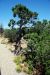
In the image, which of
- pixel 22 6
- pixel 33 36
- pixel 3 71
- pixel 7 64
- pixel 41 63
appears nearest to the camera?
pixel 41 63

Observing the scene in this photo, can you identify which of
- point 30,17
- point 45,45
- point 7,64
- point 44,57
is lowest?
point 7,64

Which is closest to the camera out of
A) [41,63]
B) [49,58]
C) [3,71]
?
[49,58]

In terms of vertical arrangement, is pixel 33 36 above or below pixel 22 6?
below

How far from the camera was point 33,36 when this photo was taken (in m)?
24.2

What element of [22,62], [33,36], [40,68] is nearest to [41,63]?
[40,68]

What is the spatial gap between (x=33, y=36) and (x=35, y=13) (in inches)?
502

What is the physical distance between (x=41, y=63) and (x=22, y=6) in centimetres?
1648

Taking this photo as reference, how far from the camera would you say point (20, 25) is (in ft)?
120

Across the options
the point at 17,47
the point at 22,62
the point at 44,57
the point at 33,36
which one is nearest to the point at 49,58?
the point at 44,57

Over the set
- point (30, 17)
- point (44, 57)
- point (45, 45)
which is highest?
point (30, 17)

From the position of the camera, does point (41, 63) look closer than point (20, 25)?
Yes

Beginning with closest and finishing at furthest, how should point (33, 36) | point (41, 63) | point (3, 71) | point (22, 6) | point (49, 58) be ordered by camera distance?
point (49, 58)
point (41, 63)
point (3, 71)
point (33, 36)
point (22, 6)

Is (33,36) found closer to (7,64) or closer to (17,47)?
(7,64)

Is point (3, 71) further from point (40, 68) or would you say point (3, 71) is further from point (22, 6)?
point (22, 6)
